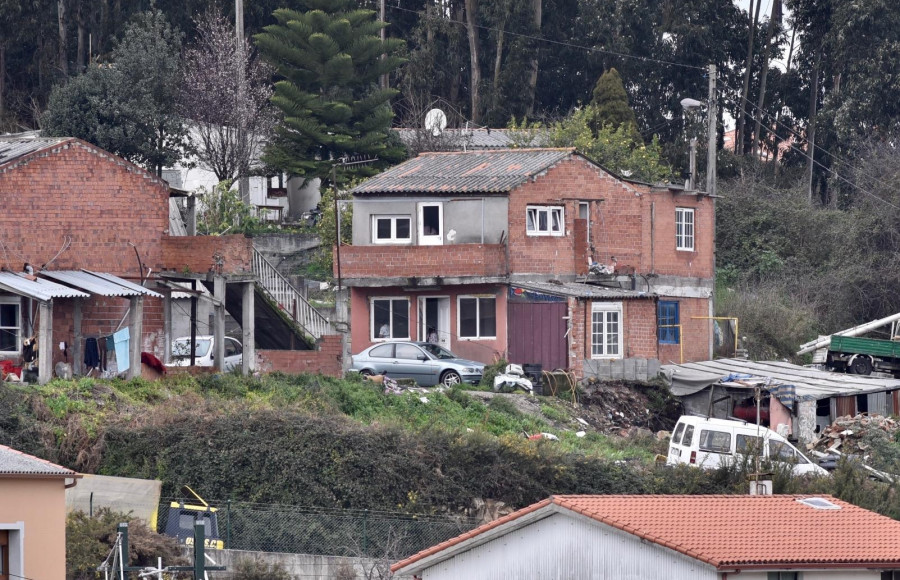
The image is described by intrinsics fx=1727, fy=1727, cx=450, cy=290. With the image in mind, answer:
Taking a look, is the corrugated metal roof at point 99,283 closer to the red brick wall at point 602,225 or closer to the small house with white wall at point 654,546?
the red brick wall at point 602,225

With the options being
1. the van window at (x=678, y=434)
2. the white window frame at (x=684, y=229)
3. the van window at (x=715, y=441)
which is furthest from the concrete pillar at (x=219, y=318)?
the white window frame at (x=684, y=229)

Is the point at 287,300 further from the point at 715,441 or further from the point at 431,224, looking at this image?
the point at 715,441

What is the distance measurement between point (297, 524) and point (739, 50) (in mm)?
43527

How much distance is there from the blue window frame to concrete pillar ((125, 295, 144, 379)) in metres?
17.0

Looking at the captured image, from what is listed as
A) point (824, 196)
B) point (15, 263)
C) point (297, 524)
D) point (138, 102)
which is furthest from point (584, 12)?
point (297, 524)

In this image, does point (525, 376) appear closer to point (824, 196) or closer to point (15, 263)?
point (15, 263)

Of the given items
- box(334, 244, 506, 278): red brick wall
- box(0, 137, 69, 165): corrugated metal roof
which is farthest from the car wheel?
box(0, 137, 69, 165): corrugated metal roof

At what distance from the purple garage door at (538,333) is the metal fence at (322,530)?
14.2 meters

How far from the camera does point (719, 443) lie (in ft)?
112

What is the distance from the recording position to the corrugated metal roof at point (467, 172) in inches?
1738

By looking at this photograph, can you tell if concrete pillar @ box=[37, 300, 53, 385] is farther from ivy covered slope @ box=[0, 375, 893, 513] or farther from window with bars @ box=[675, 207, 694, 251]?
window with bars @ box=[675, 207, 694, 251]

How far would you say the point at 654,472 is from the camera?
103 feet

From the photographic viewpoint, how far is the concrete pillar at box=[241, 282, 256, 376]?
35875mm

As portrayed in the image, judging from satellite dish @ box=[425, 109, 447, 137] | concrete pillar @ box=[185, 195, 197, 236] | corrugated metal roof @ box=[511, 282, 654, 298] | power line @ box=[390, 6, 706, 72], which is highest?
power line @ box=[390, 6, 706, 72]
